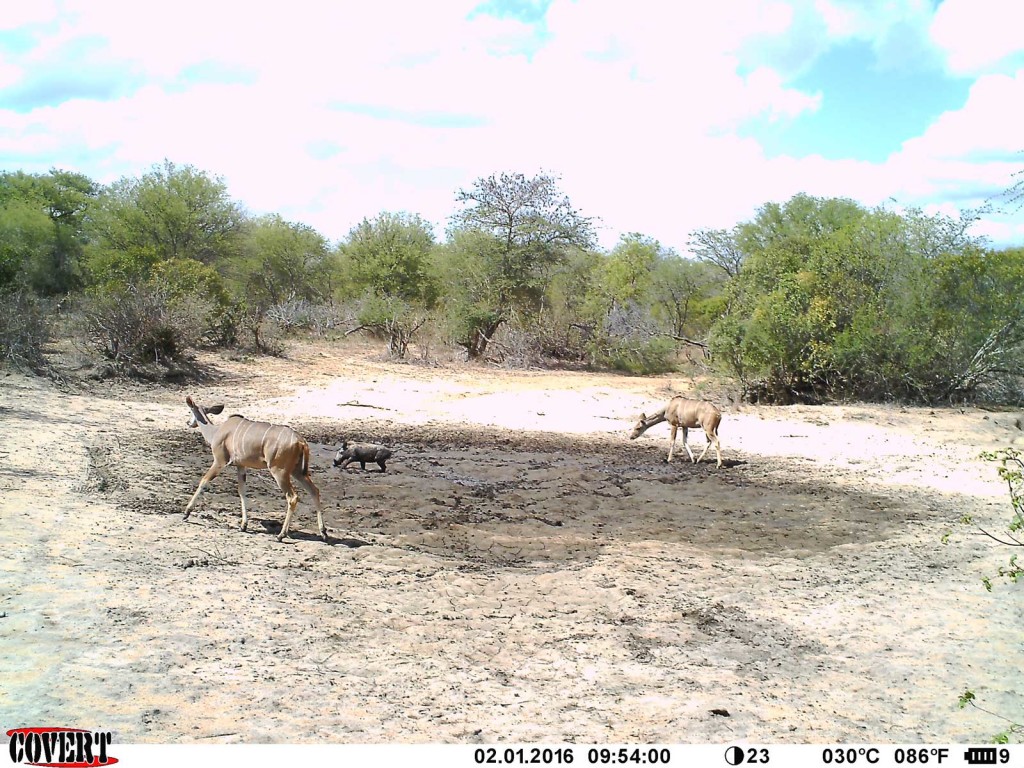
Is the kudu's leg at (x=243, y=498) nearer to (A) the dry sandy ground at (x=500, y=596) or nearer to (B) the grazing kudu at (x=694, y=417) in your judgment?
(A) the dry sandy ground at (x=500, y=596)

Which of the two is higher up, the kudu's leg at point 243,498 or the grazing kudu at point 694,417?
the grazing kudu at point 694,417

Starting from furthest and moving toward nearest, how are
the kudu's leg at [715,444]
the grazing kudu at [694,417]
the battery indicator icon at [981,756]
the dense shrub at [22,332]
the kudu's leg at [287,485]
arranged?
the dense shrub at [22,332]
the grazing kudu at [694,417]
the kudu's leg at [715,444]
the kudu's leg at [287,485]
the battery indicator icon at [981,756]

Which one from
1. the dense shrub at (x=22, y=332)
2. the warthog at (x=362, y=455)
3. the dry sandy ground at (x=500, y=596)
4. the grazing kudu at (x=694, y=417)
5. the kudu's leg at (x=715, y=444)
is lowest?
the dry sandy ground at (x=500, y=596)

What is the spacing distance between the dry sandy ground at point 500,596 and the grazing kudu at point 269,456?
13.5 inches

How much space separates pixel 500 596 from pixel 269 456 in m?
3.14

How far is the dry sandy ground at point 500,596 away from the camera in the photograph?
5.57 meters

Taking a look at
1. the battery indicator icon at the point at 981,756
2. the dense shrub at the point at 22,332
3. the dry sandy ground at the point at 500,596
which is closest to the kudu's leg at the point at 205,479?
the dry sandy ground at the point at 500,596

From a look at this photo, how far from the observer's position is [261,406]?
59.2ft

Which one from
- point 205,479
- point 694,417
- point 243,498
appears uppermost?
point 694,417

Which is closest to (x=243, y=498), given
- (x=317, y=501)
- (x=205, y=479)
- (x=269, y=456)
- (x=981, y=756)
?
(x=205, y=479)

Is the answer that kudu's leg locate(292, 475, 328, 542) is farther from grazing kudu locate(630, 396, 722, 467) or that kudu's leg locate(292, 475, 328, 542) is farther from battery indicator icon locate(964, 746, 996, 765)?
grazing kudu locate(630, 396, 722, 467)

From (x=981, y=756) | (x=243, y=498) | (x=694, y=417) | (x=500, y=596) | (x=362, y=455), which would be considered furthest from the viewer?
(x=694, y=417)

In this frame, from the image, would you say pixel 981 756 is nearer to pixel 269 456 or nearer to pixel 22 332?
pixel 269 456

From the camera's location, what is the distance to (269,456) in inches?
376
